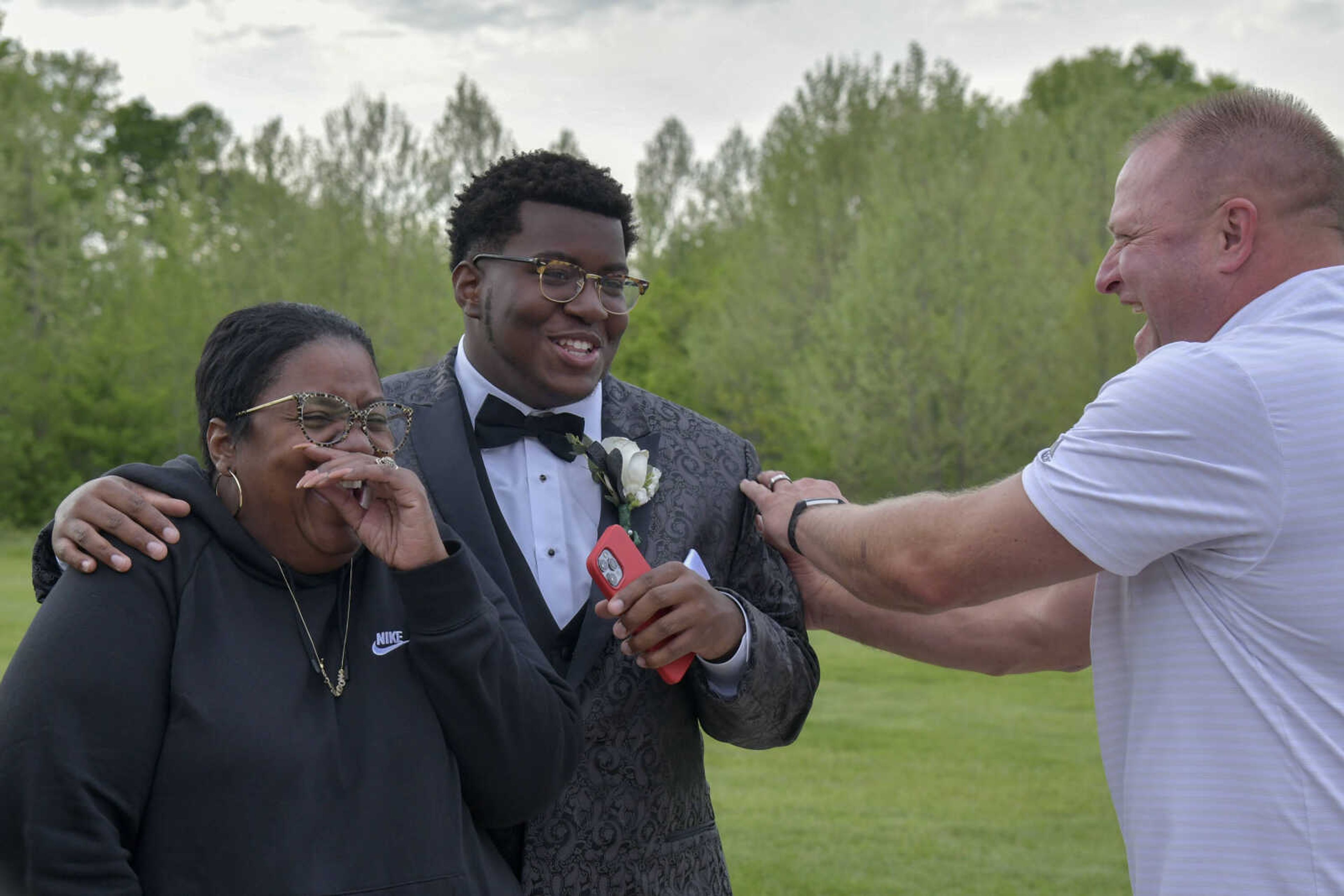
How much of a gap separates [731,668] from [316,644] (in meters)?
1.18

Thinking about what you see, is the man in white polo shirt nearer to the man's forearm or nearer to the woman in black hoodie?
the man's forearm

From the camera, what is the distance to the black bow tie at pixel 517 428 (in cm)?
400

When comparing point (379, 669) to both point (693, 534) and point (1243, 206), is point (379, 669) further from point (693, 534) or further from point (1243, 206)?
point (1243, 206)

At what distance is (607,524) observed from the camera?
3.97m

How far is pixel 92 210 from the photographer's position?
43.8m

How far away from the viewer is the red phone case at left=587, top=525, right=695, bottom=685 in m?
3.50

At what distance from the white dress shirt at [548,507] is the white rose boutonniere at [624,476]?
8 cm

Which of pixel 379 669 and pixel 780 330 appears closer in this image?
pixel 379 669

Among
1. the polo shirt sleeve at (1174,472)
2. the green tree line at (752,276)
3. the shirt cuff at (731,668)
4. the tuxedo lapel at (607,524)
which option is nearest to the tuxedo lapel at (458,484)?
the tuxedo lapel at (607,524)

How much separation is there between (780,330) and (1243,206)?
36674 mm

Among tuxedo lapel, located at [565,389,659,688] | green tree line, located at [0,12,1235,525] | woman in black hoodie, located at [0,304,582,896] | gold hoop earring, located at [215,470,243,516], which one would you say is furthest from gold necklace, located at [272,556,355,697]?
green tree line, located at [0,12,1235,525]

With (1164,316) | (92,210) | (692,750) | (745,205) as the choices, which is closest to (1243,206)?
(1164,316)

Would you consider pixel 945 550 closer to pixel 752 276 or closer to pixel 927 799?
pixel 927 799

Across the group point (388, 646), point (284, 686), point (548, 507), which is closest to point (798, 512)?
point (548, 507)
